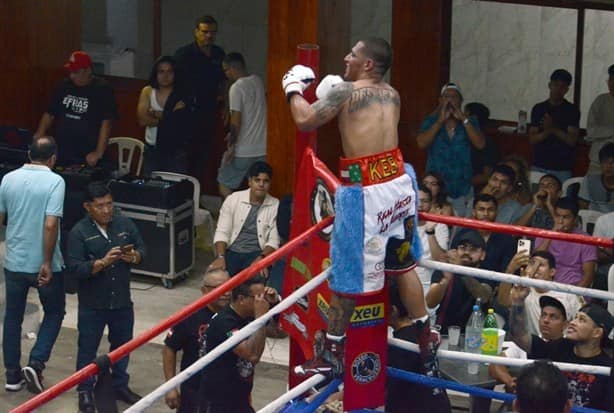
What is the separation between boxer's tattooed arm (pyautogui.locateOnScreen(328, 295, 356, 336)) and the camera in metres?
5.78

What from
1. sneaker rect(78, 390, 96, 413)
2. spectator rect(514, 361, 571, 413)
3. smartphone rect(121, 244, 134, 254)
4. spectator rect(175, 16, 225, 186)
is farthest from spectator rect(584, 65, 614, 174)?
spectator rect(514, 361, 571, 413)

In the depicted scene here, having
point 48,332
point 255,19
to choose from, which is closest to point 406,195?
point 48,332

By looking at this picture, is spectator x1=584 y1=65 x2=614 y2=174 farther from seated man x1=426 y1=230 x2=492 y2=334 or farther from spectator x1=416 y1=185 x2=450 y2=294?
seated man x1=426 y1=230 x2=492 y2=334

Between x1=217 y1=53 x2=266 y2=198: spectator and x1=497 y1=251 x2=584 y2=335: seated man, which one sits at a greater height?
x1=217 y1=53 x2=266 y2=198: spectator

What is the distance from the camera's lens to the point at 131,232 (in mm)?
9273

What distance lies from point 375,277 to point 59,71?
8650mm

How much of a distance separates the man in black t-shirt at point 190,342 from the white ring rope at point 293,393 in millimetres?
1688

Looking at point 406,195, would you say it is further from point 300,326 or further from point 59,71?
point 59,71

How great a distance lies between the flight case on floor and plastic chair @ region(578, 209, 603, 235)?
3316mm

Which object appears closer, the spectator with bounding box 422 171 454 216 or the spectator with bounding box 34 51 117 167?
the spectator with bounding box 422 171 454 216

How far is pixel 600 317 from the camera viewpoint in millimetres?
7832

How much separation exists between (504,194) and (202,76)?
3.88 metres

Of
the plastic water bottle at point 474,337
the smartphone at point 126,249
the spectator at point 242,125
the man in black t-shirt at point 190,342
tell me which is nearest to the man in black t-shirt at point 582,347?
the plastic water bottle at point 474,337

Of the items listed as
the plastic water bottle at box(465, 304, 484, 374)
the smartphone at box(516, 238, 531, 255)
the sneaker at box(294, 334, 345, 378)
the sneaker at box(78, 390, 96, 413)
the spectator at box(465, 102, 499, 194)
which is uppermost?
the spectator at box(465, 102, 499, 194)
